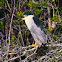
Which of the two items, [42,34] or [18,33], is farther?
[18,33]

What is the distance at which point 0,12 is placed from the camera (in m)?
4.29

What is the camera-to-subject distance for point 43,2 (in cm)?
347

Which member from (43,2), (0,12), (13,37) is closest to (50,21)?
(43,2)

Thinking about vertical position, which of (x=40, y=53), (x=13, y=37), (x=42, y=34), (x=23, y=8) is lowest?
(x=40, y=53)

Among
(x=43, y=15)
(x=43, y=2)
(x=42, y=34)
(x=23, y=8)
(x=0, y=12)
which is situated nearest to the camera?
(x=42, y=34)

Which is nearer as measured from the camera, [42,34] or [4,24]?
[42,34]

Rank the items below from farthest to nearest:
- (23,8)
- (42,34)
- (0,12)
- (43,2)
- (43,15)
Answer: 1. (43,15)
2. (0,12)
3. (23,8)
4. (43,2)
5. (42,34)

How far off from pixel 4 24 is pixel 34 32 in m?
1.42

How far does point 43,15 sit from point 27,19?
1.67m

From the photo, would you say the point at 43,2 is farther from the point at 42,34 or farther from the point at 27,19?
the point at 42,34

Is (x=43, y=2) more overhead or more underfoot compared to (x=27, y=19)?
more overhead

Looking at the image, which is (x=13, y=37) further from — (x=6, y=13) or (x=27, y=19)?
(x=27, y=19)

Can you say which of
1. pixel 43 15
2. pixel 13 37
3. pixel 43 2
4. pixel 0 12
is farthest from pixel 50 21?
pixel 0 12

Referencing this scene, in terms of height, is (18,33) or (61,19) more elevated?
(61,19)
